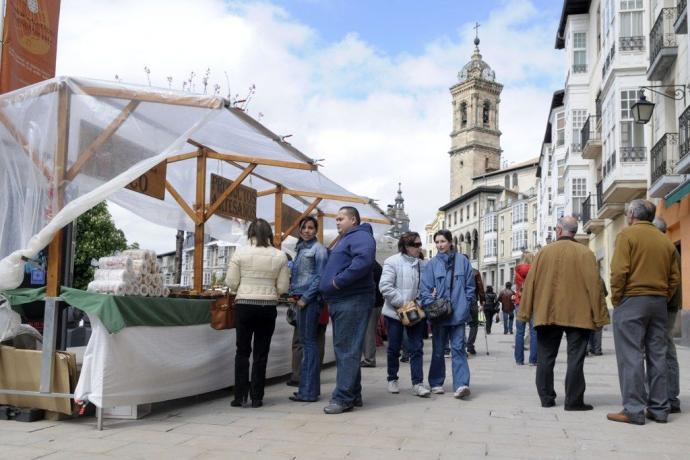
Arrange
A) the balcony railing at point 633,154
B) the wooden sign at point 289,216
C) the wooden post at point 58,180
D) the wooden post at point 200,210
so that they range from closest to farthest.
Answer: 1. the wooden post at point 58,180
2. the wooden post at point 200,210
3. the wooden sign at point 289,216
4. the balcony railing at point 633,154

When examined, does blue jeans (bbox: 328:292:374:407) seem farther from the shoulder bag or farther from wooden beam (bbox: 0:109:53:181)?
wooden beam (bbox: 0:109:53:181)

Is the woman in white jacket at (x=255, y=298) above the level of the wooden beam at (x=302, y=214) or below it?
below

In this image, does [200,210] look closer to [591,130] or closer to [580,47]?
[591,130]

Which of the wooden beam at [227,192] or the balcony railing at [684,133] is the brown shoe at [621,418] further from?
the balcony railing at [684,133]

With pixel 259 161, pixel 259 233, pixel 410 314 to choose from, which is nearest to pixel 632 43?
pixel 259 161

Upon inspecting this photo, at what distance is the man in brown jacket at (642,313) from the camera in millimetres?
6328

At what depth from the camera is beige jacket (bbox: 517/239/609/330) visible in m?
6.83

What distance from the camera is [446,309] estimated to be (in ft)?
25.3

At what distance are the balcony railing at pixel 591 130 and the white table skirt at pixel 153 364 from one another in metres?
23.6

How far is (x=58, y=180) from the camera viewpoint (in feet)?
19.8

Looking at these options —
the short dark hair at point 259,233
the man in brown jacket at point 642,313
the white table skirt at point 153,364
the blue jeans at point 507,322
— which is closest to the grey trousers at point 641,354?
the man in brown jacket at point 642,313

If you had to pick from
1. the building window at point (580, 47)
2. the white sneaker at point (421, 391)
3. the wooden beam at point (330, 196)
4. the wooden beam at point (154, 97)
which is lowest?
the white sneaker at point (421, 391)

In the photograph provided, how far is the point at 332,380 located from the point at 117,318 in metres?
4.13

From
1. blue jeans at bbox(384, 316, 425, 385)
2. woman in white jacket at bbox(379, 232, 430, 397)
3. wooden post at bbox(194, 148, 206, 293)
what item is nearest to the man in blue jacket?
woman in white jacket at bbox(379, 232, 430, 397)
